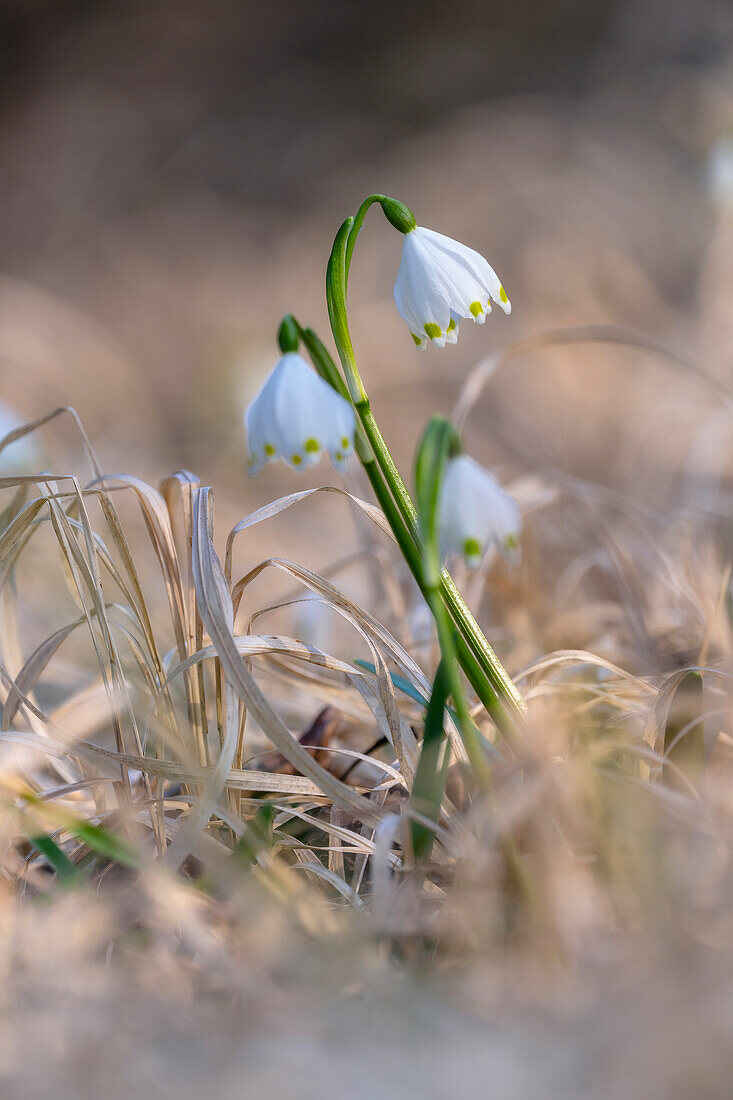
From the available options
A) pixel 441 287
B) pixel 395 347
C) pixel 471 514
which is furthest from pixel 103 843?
pixel 395 347

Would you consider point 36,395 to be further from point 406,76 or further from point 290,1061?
point 406,76

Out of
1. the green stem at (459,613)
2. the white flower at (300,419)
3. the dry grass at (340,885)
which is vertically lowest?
the dry grass at (340,885)

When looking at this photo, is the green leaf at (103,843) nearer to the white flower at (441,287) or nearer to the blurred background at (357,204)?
the white flower at (441,287)

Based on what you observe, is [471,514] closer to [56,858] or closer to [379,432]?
[379,432]

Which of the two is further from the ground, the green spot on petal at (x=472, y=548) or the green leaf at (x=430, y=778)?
the green spot on petal at (x=472, y=548)

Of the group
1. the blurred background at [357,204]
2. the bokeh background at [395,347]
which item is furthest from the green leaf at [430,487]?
the blurred background at [357,204]

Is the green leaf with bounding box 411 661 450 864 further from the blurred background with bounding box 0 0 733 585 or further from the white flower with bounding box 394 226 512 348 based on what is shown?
the blurred background with bounding box 0 0 733 585

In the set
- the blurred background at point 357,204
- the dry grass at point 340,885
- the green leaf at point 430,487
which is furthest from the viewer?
the blurred background at point 357,204

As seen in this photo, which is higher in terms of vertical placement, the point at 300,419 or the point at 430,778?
the point at 300,419
